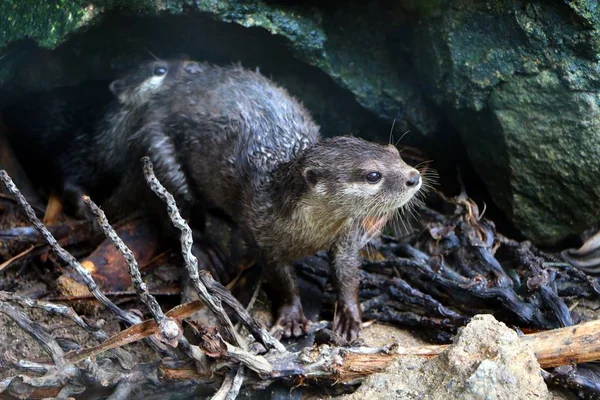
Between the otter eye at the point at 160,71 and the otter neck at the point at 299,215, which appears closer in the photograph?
the otter neck at the point at 299,215

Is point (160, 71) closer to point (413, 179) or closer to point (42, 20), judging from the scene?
point (42, 20)

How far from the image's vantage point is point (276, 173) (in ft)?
11.8

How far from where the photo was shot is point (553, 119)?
3500 millimetres

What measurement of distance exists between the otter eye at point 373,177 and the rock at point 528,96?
801 millimetres

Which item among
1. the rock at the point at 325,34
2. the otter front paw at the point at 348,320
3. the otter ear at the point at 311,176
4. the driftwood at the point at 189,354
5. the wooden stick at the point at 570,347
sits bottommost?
the otter front paw at the point at 348,320

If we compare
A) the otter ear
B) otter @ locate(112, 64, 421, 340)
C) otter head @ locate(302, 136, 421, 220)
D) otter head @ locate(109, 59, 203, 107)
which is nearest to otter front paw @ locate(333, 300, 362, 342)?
otter @ locate(112, 64, 421, 340)

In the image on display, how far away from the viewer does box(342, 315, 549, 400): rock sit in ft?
7.54

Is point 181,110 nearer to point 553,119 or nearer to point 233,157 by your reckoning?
point 233,157

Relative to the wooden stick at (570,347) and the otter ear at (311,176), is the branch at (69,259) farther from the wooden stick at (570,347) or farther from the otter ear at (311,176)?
the wooden stick at (570,347)

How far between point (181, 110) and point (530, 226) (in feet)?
6.52

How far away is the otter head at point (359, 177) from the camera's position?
319 cm

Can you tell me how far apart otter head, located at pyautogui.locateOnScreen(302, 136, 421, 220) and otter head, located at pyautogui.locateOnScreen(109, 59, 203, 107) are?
1.17m

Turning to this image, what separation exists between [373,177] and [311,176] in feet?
0.95

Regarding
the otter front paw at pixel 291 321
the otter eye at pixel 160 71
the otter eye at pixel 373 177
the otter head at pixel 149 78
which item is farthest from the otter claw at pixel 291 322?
the otter eye at pixel 160 71
